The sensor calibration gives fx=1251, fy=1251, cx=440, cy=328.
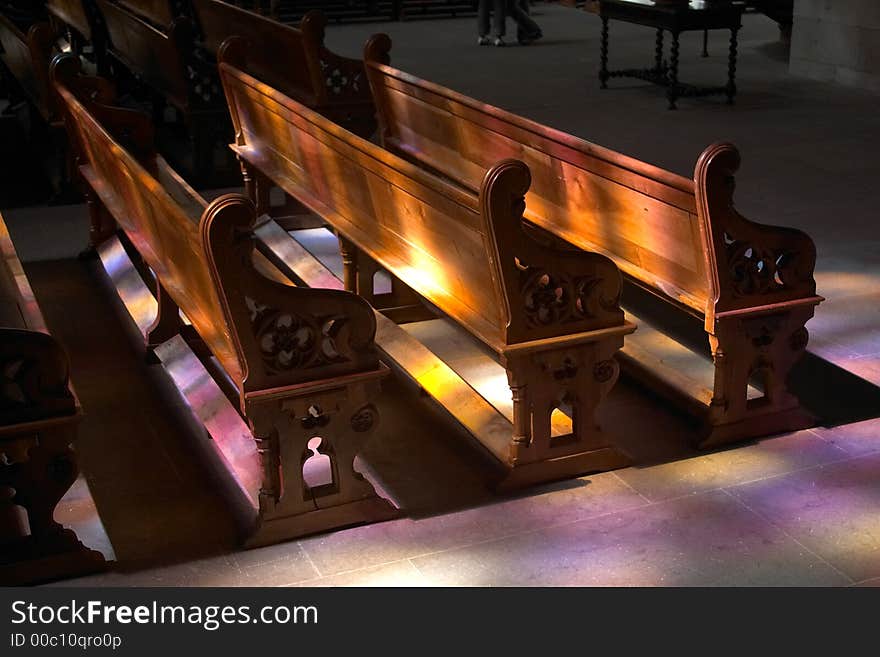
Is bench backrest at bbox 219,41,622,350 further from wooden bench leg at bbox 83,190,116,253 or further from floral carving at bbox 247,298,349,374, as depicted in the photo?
wooden bench leg at bbox 83,190,116,253

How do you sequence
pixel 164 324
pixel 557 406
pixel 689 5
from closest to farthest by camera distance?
pixel 557 406, pixel 164 324, pixel 689 5

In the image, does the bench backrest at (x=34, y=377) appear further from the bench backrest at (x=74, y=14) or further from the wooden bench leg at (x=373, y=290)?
the bench backrest at (x=74, y=14)

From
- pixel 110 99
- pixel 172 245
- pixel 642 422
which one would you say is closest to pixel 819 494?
pixel 642 422

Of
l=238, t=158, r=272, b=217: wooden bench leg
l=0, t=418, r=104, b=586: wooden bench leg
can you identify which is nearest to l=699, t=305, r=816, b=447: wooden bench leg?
l=0, t=418, r=104, b=586: wooden bench leg

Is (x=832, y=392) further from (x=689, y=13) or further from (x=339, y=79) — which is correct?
(x=689, y=13)

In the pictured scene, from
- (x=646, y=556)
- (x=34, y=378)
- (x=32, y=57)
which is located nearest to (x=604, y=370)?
(x=646, y=556)

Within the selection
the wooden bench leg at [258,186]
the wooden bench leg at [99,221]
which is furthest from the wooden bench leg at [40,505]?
→ the wooden bench leg at [258,186]

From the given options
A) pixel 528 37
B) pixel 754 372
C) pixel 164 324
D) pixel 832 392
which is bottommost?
pixel 528 37

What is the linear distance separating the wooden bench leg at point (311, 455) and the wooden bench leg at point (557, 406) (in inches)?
16.3

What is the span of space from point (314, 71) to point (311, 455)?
12.1 ft

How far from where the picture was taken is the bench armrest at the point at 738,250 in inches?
133

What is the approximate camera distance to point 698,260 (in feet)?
11.8
